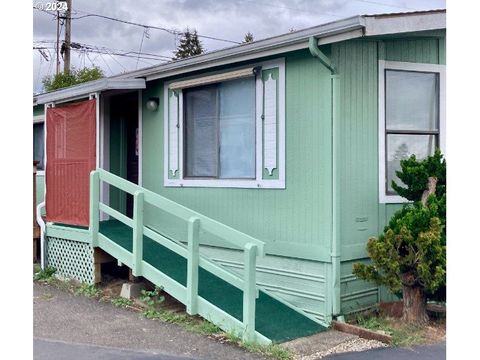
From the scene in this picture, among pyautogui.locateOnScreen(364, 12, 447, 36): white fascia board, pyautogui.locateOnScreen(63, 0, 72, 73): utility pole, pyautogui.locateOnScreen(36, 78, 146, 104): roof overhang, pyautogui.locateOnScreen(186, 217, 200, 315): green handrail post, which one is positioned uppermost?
pyautogui.locateOnScreen(63, 0, 72, 73): utility pole

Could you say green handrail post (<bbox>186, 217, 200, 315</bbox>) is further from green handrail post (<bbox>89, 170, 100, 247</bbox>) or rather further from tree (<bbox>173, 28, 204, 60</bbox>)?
tree (<bbox>173, 28, 204, 60</bbox>)

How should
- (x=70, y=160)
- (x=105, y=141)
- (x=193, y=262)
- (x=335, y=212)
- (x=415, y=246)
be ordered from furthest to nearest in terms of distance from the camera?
(x=105, y=141), (x=70, y=160), (x=335, y=212), (x=193, y=262), (x=415, y=246)

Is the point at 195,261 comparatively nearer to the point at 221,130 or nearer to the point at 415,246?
the point at 221,130

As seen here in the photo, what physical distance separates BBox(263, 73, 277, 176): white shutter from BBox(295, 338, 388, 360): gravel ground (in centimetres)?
199

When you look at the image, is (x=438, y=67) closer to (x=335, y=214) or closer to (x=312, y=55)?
(x=312, y=55)

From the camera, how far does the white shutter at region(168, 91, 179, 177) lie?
734 centimetres

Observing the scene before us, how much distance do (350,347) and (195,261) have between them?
1.62 metres

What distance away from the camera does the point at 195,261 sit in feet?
18.1

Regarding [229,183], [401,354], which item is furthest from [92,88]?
[401,354]

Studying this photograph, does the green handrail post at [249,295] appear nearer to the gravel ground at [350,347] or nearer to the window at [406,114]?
the gravel ground at [350,347]

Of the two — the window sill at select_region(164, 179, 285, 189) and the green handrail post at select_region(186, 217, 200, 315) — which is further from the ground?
the window sill at select_region(164, 179, 285, 189)
